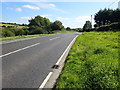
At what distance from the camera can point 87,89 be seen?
4.60 metres

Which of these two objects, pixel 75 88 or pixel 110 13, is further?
pixel 110 13

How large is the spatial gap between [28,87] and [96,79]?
232 cm

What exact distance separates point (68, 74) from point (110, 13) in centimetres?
8927

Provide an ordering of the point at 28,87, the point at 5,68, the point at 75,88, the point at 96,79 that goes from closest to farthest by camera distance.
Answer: the point at 75,88, the point at 28,87, the point at 96,79, the point at 5,68

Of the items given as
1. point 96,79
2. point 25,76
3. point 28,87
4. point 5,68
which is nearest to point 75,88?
point 96,79

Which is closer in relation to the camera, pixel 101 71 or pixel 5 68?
pixel 101 71

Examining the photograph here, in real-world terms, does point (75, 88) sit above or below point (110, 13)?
below

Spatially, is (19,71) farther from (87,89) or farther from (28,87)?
(87,89)

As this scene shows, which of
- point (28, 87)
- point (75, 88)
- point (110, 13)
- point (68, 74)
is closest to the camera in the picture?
point (75, 88)

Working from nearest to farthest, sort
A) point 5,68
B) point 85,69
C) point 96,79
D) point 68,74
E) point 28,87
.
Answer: point 28,87 < point 96,79 < point 68,74 < point 85,69 < point 5,68

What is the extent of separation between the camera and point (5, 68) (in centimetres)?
689

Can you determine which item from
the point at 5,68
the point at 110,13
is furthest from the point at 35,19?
the point at 5,68

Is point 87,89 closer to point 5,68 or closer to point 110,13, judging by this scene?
point 5,68

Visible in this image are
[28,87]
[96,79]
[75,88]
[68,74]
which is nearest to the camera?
[75,88]
